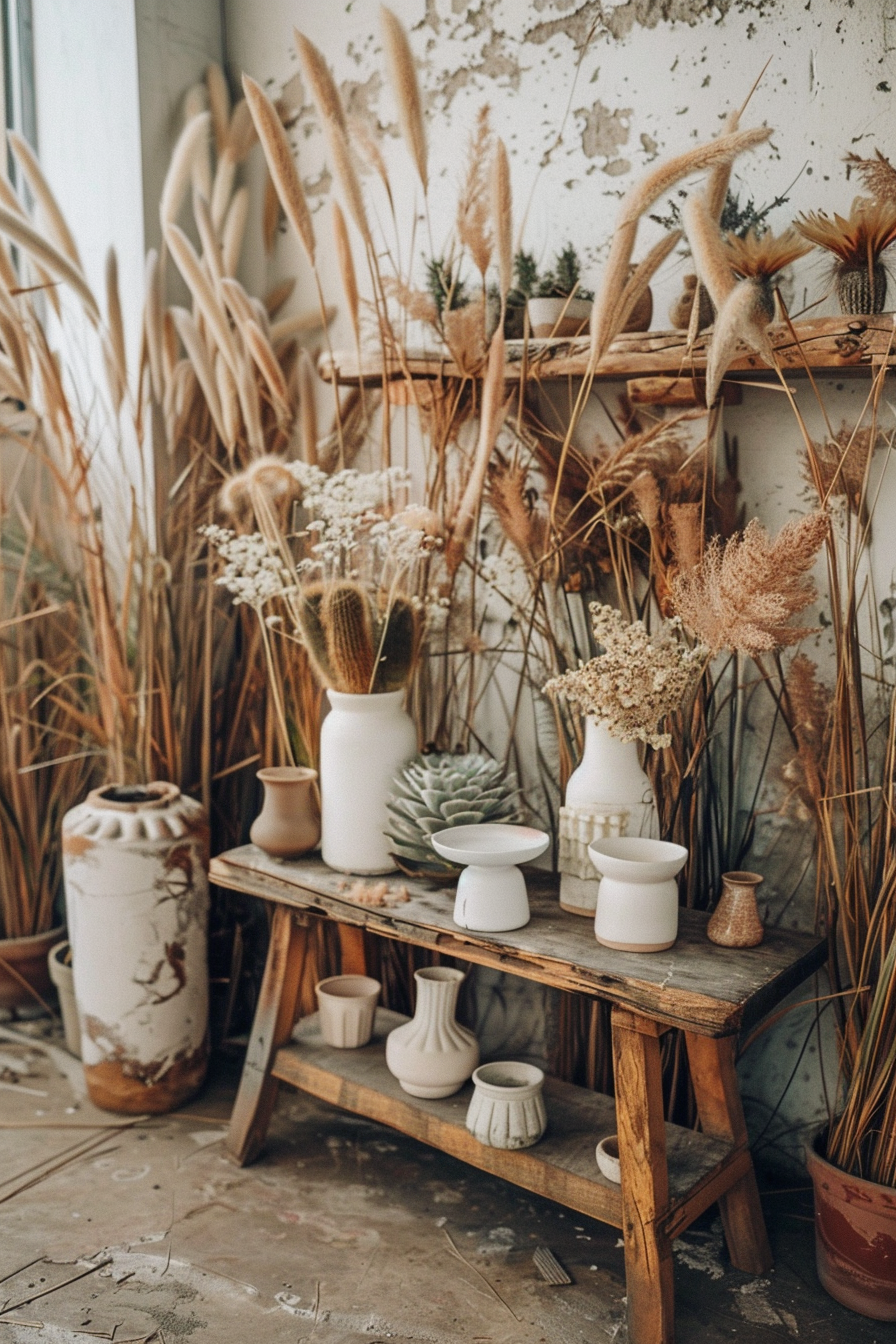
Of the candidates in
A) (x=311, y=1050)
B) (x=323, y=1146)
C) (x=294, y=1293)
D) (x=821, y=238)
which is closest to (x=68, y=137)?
(x=821, y=238)

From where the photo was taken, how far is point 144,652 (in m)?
2.56

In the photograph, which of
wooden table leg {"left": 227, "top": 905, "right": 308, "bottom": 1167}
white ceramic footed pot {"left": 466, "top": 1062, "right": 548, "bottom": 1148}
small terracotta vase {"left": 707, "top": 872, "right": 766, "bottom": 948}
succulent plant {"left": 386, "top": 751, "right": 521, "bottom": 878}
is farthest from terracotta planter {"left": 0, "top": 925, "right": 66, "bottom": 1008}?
small terracotta vase {"left": 707, "top": 872, "right": 766, "bottom": 948}

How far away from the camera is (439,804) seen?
6.55ft

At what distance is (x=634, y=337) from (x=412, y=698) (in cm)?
88

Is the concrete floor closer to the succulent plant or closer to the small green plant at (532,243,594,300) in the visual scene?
the succulent plant

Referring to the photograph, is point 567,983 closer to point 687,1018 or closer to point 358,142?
point 687,1018

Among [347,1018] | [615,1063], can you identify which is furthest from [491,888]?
[347,1018]

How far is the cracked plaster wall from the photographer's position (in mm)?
1941

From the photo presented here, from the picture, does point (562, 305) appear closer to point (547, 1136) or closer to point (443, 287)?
point (443, 287)

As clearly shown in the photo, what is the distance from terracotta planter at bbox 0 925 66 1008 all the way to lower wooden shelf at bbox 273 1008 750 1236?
2.94 feet

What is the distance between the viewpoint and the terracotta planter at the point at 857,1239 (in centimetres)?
178

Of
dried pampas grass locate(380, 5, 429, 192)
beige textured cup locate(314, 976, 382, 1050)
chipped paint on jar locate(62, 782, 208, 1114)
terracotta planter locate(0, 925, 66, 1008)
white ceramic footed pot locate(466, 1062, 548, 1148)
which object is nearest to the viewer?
white ceramic footed pot locate(466, 1062, 548, 1148)

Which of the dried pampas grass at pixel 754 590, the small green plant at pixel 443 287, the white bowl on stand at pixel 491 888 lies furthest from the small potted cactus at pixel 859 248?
the white bowl on stand at pixel 491 888

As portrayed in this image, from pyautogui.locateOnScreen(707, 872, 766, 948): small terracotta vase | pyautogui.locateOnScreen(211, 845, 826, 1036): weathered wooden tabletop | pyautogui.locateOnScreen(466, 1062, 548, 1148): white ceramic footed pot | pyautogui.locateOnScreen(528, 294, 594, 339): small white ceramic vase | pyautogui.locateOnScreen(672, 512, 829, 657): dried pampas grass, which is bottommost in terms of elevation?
pyautogui.locateOnScreen(466, 1062, 548, 1148): white ceramic footed pot
